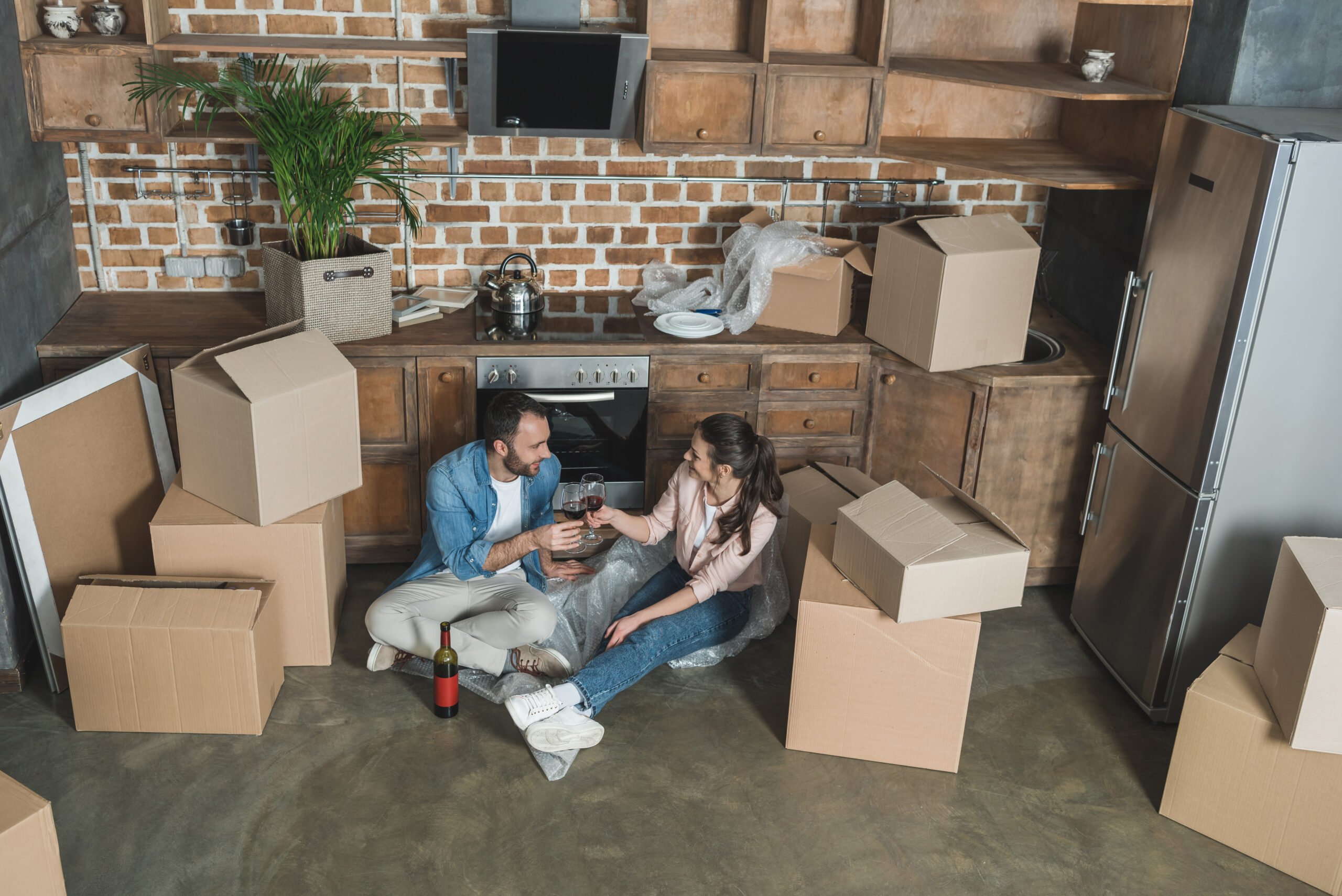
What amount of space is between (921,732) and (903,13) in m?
2.49

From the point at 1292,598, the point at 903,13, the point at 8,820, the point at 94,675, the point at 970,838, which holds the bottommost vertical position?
the point at 970,838

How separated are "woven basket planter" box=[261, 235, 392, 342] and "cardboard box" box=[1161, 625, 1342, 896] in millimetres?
2677

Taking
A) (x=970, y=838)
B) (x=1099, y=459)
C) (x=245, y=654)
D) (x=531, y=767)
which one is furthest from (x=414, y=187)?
(x=970, y=838)

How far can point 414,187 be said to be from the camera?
4.07 m

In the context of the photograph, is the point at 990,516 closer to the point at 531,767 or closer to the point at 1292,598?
the point at 1292,598

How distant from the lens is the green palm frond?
11.6ft

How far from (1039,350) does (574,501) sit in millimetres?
1927

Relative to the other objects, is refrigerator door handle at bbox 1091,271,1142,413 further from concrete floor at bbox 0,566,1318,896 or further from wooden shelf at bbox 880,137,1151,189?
concrete floor at bbox 0,566,1318,896

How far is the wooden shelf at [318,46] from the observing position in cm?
351

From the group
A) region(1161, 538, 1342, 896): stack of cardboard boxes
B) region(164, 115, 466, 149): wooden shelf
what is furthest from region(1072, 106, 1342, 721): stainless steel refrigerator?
region(164, 115, 466, 149): wooden shelf

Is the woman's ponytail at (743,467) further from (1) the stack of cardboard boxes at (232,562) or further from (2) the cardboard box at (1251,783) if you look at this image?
(2) the cardboard box at (1251,783)

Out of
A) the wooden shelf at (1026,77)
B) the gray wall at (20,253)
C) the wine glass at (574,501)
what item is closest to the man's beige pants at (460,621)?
the wine glass at (574,501)

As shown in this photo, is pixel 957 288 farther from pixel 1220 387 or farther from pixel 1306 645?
pixel 1306 645

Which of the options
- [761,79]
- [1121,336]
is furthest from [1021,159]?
[761,79]
